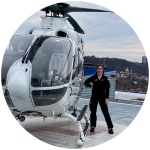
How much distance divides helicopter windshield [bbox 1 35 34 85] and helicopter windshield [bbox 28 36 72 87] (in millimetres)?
217

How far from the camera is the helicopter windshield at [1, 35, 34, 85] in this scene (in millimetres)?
3977

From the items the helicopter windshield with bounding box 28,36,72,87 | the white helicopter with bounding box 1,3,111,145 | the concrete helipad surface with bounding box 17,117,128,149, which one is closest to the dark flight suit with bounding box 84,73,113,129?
the concrete helipad surface with bounding box 17,117,128,149

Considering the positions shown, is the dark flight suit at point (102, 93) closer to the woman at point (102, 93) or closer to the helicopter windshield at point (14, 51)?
the woman at point (102, 93)

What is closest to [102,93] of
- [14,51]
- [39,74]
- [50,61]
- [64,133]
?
[64,133]

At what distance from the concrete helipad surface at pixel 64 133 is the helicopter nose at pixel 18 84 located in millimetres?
1492

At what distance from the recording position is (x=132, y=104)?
1092 cm

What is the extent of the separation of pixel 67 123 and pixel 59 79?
2781 millimetres

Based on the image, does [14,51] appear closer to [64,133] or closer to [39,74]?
[39,74]

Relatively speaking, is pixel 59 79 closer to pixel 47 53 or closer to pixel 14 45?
pixel 47 53

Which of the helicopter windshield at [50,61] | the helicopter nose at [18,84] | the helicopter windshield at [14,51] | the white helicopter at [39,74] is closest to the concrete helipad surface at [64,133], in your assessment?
the white helicopter at [39,74]

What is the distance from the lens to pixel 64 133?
5453mm

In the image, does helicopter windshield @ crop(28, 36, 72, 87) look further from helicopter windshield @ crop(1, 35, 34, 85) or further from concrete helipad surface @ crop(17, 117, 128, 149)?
concrete helipad surface @ crop(17, 117, 128, 149)

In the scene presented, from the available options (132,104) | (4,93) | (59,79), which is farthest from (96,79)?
(132,104)

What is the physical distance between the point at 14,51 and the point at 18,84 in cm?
98
